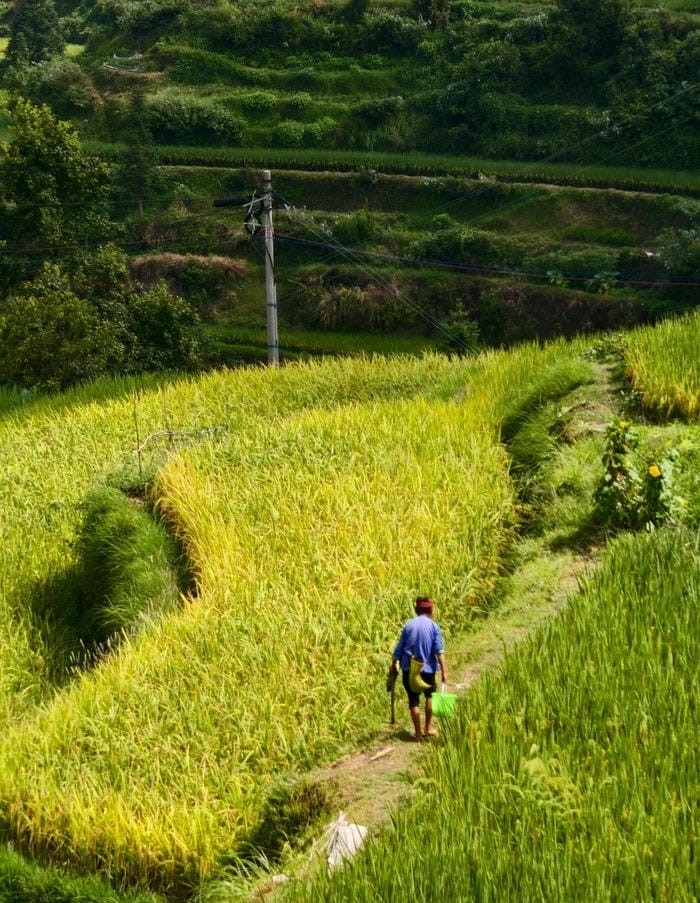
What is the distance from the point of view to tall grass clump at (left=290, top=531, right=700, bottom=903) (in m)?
4.52

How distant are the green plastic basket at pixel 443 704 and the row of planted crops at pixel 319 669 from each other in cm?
26

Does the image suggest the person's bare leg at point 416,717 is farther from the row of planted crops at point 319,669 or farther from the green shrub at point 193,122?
the green shrub at point 193,122

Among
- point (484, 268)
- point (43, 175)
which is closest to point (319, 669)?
point (43, 175)

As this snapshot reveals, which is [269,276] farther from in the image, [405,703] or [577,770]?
[577,770]

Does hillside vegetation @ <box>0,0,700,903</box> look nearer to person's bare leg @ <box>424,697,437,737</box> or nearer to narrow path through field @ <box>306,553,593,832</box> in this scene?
narrow path through field @ <box>306,553,593,832</box>

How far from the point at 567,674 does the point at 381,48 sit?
50.0 metres

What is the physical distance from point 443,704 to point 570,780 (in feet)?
4.14

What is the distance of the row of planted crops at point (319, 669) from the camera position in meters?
5.15

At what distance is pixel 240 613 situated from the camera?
321 inches

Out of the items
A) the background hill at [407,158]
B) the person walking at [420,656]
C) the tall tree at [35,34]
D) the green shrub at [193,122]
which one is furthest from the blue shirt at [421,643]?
the tall tree at [35,34]

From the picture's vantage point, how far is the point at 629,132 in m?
40.5

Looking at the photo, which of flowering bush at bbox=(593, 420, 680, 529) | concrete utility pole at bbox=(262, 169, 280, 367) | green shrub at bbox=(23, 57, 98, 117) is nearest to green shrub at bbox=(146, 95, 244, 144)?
green shrub at bbox=(23, 57, 98, 117)

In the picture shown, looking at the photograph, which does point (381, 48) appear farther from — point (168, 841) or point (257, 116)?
point (168, 841)

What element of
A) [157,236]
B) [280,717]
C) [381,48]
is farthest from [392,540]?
[381,48]
